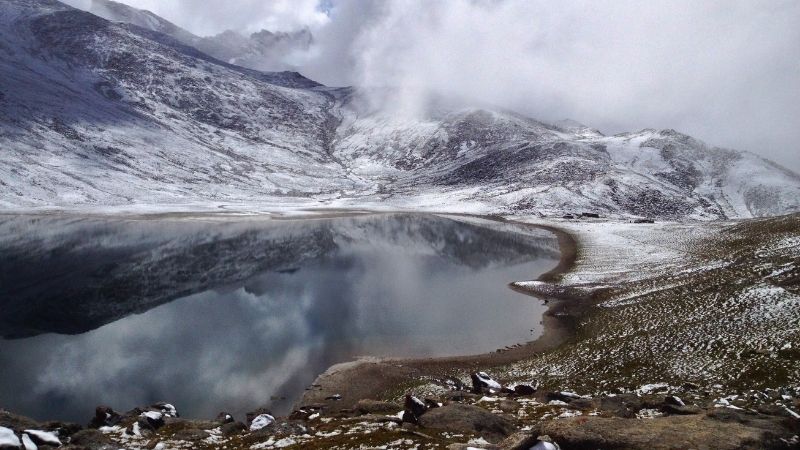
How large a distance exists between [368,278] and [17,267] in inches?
1978

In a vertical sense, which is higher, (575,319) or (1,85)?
(1,85)

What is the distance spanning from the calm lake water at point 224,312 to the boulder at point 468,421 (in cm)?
1345

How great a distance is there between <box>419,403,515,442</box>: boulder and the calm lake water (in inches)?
530

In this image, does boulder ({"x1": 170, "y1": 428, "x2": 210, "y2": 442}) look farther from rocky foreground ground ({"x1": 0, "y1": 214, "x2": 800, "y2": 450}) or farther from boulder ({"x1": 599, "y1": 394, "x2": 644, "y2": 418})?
boulder ({"x1": 599, "y1": 394, "x2": 644, "y2": 418})

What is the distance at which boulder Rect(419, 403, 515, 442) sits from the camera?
19281 millimetres

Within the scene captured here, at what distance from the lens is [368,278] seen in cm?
6519

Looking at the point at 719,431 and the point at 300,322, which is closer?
the point at 719,431

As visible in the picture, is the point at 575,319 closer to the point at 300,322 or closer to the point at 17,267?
the point at 300,322

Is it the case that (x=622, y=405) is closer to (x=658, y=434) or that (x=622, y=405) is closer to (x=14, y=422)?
(x=658, y=434)

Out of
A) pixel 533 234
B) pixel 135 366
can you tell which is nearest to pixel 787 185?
pixel 533 234

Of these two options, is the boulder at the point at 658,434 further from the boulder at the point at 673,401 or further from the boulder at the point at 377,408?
the boulder at the point at 377,408

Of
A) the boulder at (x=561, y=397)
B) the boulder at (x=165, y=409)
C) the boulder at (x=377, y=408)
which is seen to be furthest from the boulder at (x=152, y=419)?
the boulder at (x=561, y=397)

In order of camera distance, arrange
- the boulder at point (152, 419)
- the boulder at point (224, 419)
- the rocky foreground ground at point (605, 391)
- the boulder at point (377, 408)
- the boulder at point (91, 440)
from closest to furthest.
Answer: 1. the rocky foreground ground at point (605, 391)
2. the boulder at point (91, 440)
3. the boulder at point (152, 419)
4. the boulder at point (377, 408)
5. the boulder at point (224, 419)

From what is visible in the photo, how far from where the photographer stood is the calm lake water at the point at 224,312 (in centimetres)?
3268
